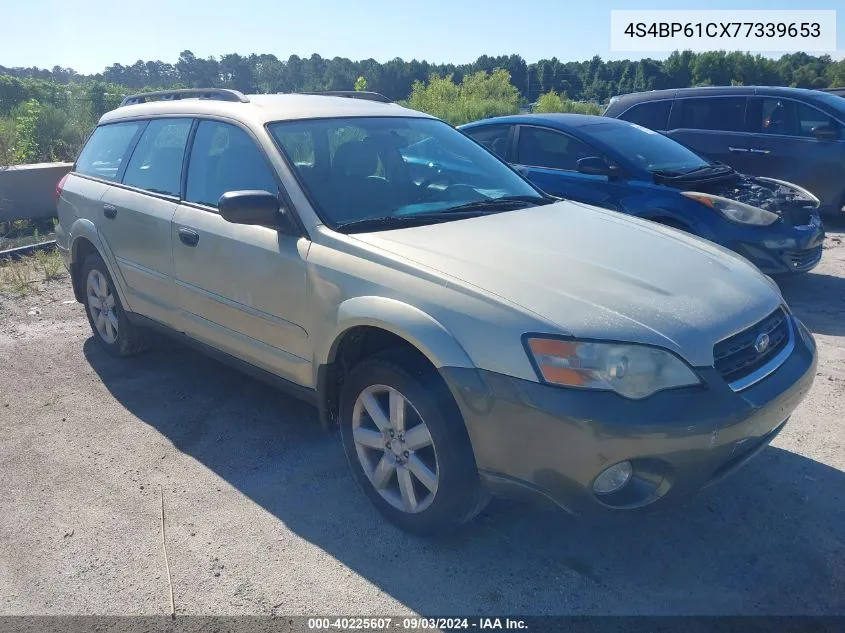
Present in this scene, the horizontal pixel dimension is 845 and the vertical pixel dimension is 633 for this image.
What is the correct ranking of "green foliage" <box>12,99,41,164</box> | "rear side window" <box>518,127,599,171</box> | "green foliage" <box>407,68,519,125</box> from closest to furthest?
"rear side window" <box>518,127,599,171</box> → "green foliage" <box>12,99,41,164</box> → "green foliage" <box>407,68,519,125</box>

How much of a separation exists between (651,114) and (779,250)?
4050 millimetres

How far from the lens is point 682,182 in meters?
6.11

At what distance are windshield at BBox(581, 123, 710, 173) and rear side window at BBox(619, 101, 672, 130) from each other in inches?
92.7

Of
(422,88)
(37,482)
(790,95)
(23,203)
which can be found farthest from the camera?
(422,88)

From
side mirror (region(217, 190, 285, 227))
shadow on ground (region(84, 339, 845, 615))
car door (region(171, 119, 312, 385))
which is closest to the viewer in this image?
shadow on ground (region(84, 339, 845, 615))

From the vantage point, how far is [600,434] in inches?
94.3

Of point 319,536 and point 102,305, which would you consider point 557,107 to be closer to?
point 102,305

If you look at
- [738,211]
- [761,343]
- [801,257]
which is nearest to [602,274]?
[761,343]

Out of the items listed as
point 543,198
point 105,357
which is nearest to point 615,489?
point 543,198

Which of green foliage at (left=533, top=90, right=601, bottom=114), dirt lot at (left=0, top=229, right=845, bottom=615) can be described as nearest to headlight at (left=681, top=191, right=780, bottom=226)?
dirt lot at (left=0, top=229, right=845, bottom=615)

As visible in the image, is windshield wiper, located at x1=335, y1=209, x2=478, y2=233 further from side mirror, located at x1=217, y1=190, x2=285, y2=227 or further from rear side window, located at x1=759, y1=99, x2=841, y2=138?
rear side window, located at x1=759, y1=99, x2=841, y2=138

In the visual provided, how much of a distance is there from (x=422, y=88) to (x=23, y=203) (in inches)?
849

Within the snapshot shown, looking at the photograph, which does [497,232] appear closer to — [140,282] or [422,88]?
[140,282]

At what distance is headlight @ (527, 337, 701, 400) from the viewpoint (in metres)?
2.47
